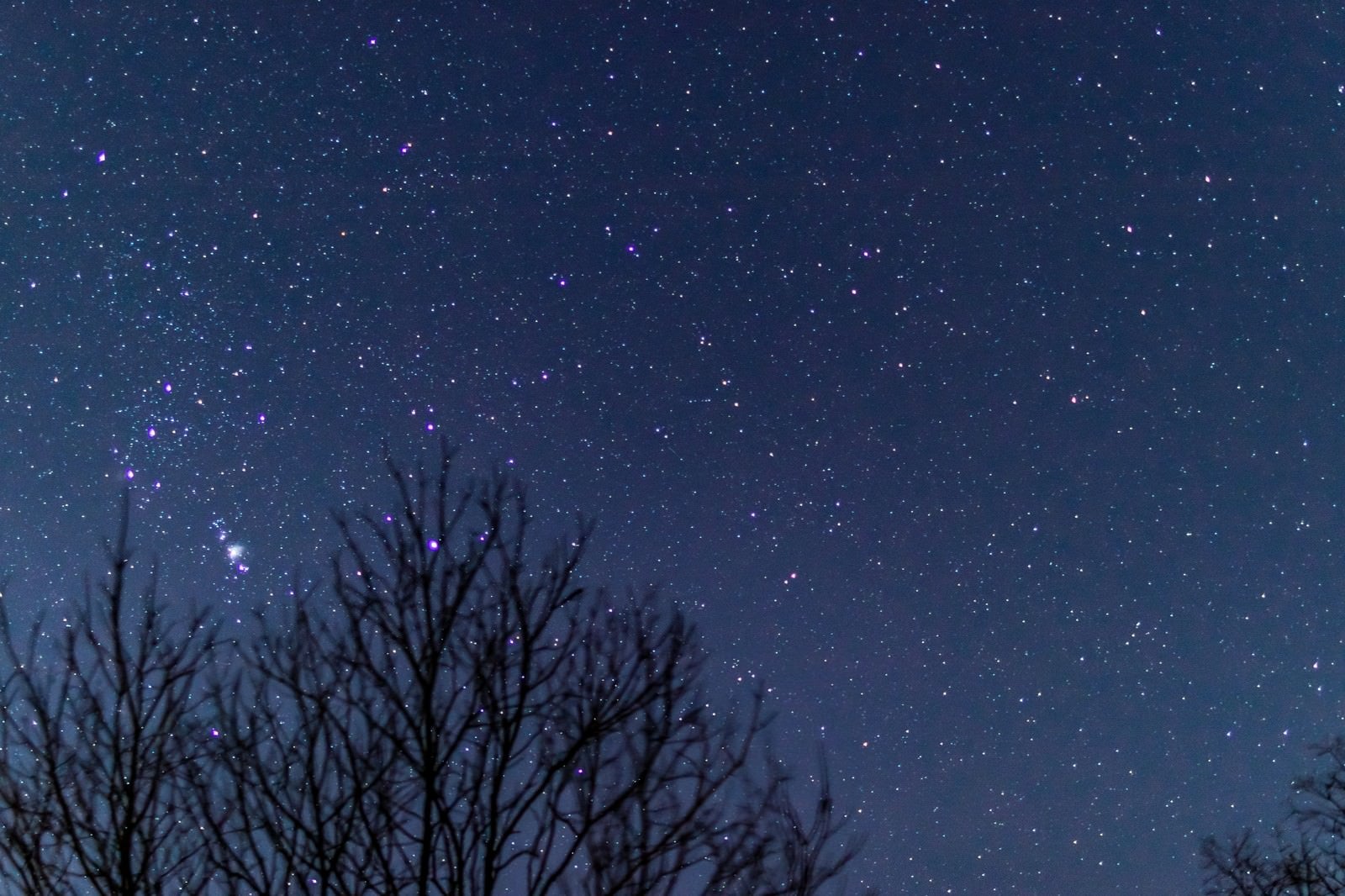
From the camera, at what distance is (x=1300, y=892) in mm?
18297

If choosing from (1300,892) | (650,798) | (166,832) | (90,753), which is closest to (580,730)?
(650,798)

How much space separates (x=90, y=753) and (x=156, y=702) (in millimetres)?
325

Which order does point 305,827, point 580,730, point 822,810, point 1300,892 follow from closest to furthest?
point 305,827 < point 580,730 < point 822,810 < point 1300,892

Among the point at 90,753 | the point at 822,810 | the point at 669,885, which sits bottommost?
the point at 669,885

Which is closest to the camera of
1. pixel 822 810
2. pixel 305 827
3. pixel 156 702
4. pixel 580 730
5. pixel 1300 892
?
pixel 305 827

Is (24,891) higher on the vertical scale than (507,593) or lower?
lower

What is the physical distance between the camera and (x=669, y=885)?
171 inches

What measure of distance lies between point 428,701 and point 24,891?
1.68 metres

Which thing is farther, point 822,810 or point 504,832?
point 822,810

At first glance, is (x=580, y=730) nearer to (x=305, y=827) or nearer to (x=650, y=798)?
(x=650, y=798)

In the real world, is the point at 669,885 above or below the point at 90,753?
below

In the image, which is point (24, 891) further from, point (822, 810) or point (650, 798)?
point (822, 810)

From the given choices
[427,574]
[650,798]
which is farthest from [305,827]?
[650,798]

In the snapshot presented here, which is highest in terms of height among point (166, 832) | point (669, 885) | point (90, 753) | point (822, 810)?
point (90, 753)
